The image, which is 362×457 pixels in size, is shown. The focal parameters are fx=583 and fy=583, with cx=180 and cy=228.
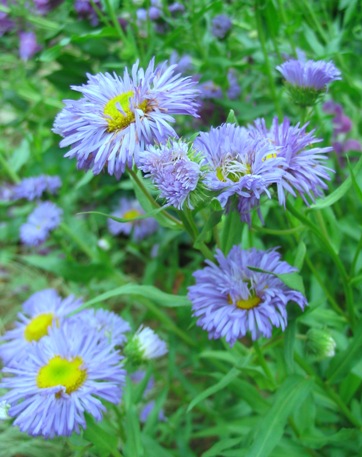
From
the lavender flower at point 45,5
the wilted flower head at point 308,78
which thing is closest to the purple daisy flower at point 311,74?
the wilted flower head at point 308,78

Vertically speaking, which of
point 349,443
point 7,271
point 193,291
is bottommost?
point 7,271

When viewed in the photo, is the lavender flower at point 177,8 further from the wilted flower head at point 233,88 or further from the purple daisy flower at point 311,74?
the purple daisy flower at point 311,74

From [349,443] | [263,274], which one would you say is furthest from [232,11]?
[349,443]

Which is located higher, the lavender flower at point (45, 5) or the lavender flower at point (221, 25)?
the lavender flower at point (221, 25)

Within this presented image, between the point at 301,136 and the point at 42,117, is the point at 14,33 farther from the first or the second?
the point at 301,136

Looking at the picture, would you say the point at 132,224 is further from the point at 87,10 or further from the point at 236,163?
the point at 236,163

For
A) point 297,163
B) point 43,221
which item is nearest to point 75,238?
point 43,221
